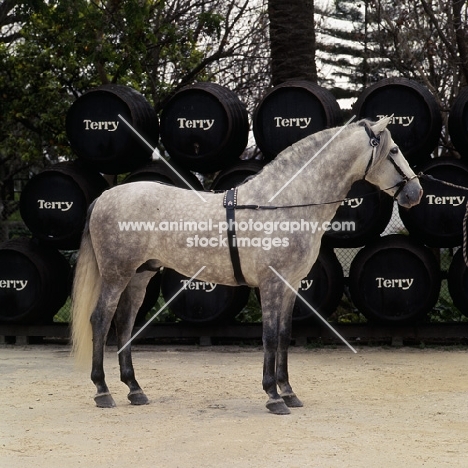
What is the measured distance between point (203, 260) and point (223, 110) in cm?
298

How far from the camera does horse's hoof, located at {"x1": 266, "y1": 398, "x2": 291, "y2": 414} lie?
6.33 m

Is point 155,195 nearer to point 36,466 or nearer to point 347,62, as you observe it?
point 36,466

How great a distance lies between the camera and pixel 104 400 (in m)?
6.66

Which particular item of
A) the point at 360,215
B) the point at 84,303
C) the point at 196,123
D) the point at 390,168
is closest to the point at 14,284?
the point at 196,123

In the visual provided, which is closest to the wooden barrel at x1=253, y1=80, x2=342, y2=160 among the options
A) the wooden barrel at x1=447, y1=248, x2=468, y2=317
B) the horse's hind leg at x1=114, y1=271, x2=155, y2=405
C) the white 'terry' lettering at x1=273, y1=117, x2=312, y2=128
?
the white 'terry' lettering at x1=273, y1=117, x2=312, y2=128

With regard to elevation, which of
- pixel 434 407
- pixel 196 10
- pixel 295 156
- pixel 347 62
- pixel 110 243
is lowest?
pixel 434 407

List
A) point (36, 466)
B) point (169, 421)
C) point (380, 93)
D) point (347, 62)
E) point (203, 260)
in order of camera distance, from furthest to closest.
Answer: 1. point (347, 62)
2. point (380, 93)
3. point (203, 260)
4. point (169, 421)
5. point (36, 466)

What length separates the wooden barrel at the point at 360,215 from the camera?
9.11m

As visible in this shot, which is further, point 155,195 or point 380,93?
point 380,93

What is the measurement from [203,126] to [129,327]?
3017 mm

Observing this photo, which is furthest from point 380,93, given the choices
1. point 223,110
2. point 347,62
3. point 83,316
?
point 347,62

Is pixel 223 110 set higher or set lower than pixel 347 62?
lower

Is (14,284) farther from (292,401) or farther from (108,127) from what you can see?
(292,401)

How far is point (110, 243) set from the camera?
6.78 meters
